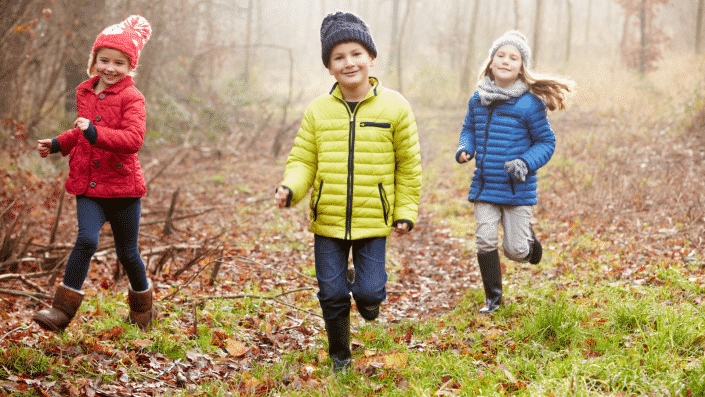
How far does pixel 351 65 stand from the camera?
10.9 feet

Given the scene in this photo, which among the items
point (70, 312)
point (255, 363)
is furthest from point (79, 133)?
point (255, 363)

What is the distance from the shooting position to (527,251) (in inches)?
181

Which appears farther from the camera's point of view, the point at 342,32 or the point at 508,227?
the point at 508,227

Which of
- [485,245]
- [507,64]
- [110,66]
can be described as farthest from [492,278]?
[110,66]

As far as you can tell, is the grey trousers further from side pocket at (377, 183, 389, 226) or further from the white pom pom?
the white pom pom

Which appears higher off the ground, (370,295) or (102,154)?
(102,154)

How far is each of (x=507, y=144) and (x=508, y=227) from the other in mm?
732

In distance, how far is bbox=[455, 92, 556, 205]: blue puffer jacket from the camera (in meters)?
4.45

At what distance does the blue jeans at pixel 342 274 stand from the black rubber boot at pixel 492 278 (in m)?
1.41

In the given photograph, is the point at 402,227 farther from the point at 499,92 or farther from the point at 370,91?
the point at 499,92

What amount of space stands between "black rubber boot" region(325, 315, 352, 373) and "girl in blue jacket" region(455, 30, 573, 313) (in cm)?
155

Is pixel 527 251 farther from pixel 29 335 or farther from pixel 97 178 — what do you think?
pixel 29 335

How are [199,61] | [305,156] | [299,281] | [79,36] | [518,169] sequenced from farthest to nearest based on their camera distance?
[199,61]
[79,36]
[299,281]
[518,169]
[305,156]

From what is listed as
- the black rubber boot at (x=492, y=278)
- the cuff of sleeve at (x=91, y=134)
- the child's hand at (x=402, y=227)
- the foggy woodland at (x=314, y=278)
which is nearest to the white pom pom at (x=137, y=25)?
the cuff of sleeve at (x=91, y=134)
